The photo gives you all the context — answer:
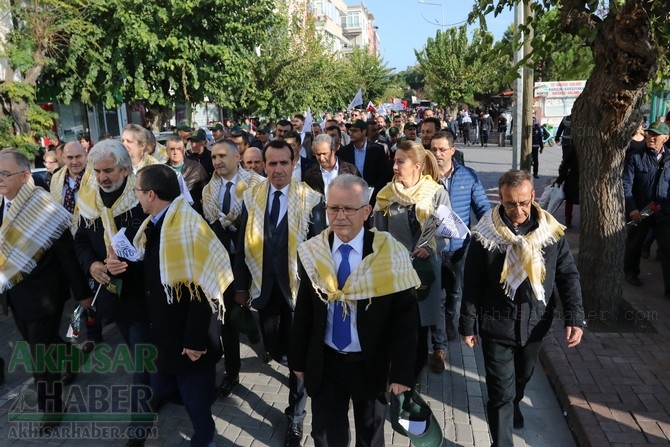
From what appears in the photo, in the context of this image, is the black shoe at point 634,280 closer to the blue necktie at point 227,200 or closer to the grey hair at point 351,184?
the blue necktie at point 227,200

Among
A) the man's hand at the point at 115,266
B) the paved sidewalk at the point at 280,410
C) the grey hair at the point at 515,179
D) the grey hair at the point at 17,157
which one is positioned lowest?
the paved sidewalk at the point at 280,410

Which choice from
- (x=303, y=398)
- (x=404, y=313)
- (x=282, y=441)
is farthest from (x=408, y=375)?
(x=282, y=441)

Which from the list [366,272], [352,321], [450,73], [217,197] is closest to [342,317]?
[352,321]

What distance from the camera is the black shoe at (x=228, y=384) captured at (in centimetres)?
446

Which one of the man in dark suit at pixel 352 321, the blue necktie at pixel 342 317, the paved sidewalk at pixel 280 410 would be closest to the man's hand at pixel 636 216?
the paved sidewalk at pixel 280 410

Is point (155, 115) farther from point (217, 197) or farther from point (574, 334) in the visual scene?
point (574, 334)

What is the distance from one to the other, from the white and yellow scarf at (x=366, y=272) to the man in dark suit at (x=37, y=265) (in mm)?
2050

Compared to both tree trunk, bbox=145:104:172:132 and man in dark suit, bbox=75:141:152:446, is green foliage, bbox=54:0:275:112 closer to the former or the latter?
tree trunk, bbox=145:104:172:132

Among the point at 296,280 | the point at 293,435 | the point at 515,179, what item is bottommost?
the point at 293,435

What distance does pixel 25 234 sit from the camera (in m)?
3.83

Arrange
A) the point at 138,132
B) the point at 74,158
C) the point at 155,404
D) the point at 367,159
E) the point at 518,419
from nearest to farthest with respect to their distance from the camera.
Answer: the point at 518,419 → the point at 155,404 → the point at 74,158 → the point at 138,132 → the point at 367,159

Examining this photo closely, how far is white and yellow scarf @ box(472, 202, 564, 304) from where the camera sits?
128 inches

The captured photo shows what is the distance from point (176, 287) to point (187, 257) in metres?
0.18

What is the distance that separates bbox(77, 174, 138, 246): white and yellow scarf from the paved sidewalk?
1.47m
